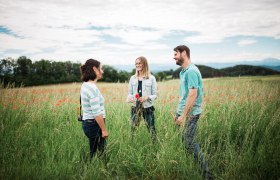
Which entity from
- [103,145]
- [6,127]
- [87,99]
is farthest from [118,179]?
[6,127]

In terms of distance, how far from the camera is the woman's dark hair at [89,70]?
286 cm

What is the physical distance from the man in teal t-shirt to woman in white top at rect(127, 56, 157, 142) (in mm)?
1015

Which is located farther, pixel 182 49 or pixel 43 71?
pixel 43 71

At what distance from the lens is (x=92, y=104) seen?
9.00 feet

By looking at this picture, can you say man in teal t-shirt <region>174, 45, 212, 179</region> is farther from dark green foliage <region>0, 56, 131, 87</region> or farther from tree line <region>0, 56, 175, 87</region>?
dark green foliage <region>0, 56, 131, 87</region>

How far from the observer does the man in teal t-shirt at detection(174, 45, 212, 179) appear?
2.92 meters

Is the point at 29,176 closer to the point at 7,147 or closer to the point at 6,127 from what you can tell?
the point at 7,147

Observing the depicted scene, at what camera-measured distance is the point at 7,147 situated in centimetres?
362

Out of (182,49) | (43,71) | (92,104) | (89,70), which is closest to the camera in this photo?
(92,104)

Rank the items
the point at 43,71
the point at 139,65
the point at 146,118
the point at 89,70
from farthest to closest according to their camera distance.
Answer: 1. the point at 43,71
2. the point at 139,65
3. the point at 146,118
4. the point at 89,70

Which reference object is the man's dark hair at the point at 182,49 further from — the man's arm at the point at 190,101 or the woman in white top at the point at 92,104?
the woman in white top at the point at 92,104

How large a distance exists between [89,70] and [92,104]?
504mm

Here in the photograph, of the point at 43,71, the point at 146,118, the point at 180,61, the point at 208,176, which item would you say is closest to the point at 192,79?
the point at 180,61

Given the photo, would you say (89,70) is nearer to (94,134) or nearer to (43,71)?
(94,134)
